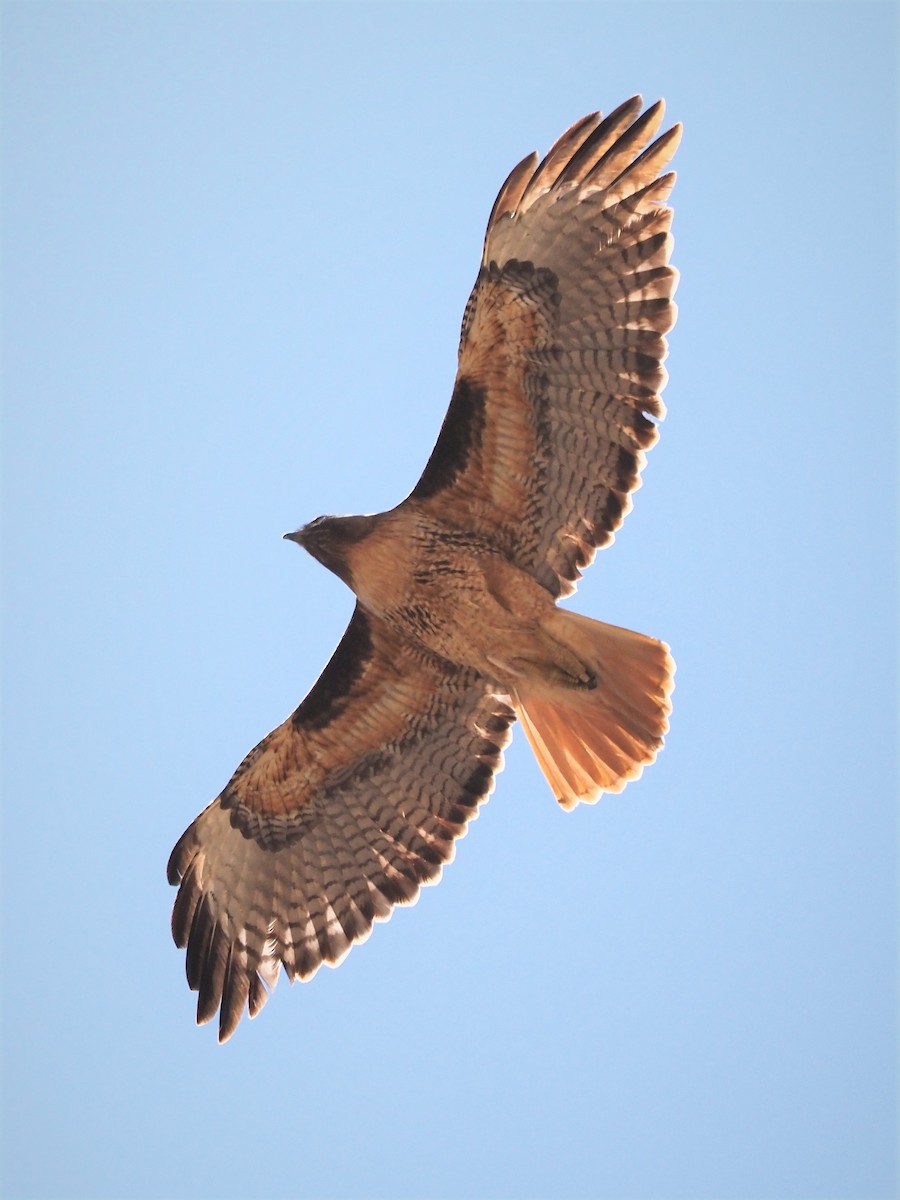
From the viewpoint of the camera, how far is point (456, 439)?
763 centimetres

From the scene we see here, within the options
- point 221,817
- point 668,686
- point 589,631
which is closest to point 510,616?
point 589,631

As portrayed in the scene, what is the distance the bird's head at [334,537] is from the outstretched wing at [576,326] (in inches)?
23.3

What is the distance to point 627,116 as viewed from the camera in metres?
7.23

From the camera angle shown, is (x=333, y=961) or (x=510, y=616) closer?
(x=510, y=616)

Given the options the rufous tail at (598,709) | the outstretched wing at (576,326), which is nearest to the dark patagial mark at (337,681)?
the rufous tail at (598,709)

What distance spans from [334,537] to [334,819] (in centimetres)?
170

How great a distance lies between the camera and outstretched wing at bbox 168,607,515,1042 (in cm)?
830

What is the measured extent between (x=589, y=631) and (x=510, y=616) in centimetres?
43

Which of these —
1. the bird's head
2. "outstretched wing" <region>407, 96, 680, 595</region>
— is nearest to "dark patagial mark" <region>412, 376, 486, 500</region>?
"outstretched wing" <region>407, 96, 680, 595</region>

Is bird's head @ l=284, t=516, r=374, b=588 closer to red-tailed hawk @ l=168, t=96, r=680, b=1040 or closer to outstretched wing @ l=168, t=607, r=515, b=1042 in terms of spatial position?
red-tailed hawk @ l=168, t=96, r=680, b=1040

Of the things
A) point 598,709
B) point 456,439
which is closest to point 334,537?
point 456,439

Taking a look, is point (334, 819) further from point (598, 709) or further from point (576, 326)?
point (576, 326)

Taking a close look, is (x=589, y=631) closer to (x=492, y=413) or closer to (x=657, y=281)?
(x=492, y=413)

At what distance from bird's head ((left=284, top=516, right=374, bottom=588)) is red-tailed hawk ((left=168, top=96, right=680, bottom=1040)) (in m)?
0.01
